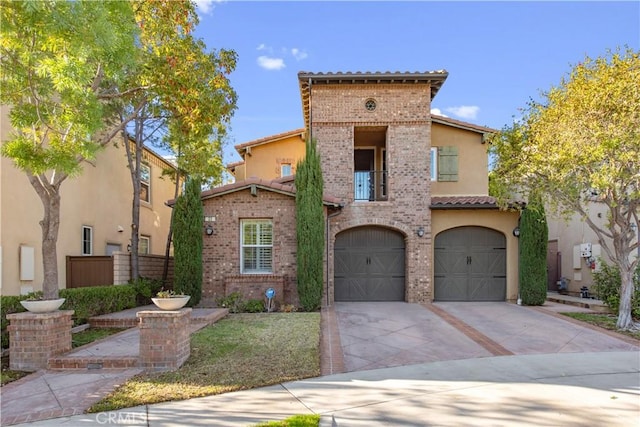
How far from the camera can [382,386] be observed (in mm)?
5484

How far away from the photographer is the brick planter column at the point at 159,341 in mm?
6012

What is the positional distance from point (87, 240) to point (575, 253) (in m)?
18.1

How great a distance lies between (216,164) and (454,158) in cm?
890

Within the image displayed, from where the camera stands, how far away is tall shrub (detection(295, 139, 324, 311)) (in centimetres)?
1132

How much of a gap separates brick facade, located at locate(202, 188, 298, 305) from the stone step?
568 centimetres

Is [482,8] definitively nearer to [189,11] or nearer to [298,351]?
[189,11]

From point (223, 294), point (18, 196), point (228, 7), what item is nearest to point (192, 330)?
point (223, 294)

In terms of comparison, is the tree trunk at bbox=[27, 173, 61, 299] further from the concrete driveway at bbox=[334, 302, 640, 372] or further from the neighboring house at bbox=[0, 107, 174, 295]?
the concrete driveway at bbox=[334, 302, 640, 372]

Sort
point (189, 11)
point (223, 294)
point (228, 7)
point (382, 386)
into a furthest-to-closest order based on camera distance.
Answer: point (223, 294)
point (228, 7)
point (189, 11)
point (382, 386)

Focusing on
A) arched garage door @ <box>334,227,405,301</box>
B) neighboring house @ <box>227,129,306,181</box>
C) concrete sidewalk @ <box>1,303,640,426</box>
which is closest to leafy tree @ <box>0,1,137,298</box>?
concrete sidewalk @ <box>1,303,640,426</box>

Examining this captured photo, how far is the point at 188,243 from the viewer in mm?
11734

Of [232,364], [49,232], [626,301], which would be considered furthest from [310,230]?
[626,301]

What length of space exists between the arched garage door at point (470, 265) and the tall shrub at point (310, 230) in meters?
4.53

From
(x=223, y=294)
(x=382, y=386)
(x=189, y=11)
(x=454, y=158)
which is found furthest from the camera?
(x=454, y=158)
